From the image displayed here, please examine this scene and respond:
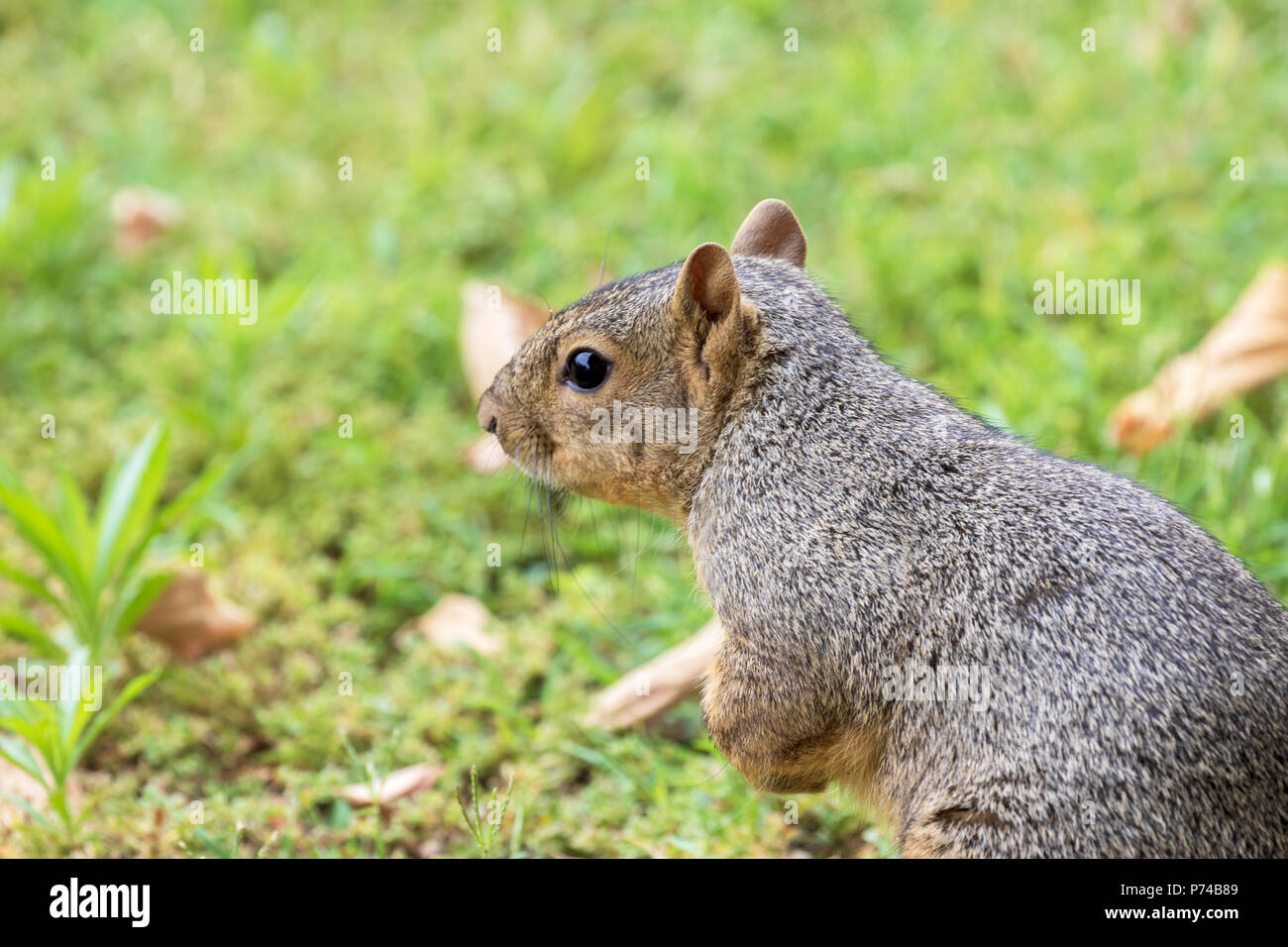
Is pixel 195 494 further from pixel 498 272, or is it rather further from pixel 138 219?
pixel 138 219

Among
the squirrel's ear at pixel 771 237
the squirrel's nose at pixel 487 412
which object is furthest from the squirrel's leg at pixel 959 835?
the squirrel's ear at pixel 771 237

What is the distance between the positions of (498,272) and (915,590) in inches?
138

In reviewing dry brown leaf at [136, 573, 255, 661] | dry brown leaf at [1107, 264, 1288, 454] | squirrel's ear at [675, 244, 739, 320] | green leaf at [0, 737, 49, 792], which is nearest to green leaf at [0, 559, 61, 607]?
dry brown leaf at [136, 573, 255, 661]

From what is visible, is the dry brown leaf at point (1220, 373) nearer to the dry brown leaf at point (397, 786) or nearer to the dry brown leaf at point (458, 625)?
the dry brown leaf at point (458, 625)

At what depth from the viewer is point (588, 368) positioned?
133 inches

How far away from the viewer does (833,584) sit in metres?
2.93

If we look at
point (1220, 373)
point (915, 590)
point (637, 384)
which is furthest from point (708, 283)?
point (1220, 373)

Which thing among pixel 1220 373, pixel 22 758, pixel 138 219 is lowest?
pixel 22 758

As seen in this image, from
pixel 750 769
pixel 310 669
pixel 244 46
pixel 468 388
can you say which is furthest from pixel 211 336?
pixel 750 769

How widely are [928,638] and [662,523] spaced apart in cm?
117

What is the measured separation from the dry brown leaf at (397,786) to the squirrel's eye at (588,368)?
4.20 feet

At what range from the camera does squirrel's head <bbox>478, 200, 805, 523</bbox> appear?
3.22 m

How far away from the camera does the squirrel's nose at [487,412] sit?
3.59m

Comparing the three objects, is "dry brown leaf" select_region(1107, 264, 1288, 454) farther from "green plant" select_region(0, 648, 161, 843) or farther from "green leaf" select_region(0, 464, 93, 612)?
"green leaf" select_region(0, 464, 93, 612)
